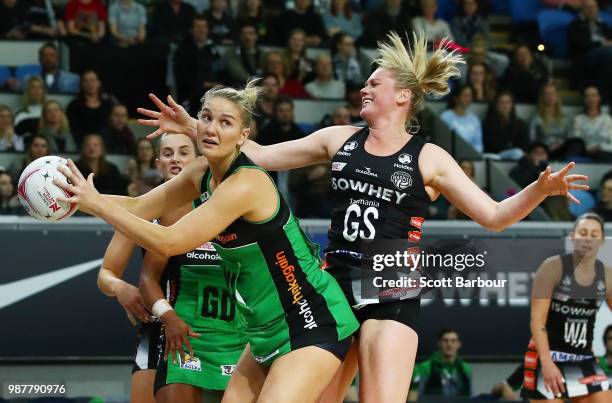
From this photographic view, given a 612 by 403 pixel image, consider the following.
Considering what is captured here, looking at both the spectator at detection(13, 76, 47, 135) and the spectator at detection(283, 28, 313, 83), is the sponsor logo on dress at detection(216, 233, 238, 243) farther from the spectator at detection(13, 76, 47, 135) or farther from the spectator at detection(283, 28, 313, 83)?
the spectator at detection(283, 28, 313, 83)

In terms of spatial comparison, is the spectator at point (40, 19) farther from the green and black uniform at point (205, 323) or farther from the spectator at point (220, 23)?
the green and black uniform at point (205, 323)

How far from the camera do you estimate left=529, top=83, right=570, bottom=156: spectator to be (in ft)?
41.5

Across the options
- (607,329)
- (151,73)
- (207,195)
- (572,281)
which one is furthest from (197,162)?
(151,73)

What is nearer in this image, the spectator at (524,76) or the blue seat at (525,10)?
the spectator at (524,76)

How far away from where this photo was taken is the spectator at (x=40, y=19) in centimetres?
1227

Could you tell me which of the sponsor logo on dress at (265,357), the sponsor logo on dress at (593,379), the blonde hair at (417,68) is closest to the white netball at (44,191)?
the sponsor logo on dress at (265,357)

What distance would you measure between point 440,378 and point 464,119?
3730 millimetres

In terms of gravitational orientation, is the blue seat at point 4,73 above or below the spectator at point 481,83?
above

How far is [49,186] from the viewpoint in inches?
202

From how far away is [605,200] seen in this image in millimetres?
11172

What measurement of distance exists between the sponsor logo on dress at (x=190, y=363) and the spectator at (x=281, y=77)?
614cm

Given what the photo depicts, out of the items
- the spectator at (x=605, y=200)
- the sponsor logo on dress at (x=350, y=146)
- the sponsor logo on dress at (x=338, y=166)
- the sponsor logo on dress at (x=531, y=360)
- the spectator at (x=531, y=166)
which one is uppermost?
the sponsor logo on dress at (x=350, y=146)

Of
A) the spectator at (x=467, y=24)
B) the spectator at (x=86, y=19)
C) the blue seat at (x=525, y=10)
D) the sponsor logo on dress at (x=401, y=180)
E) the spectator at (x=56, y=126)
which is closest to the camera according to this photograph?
the sponsor logo on dress at (x=401, y=180)

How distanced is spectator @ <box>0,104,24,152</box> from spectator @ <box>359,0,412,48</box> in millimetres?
4284
